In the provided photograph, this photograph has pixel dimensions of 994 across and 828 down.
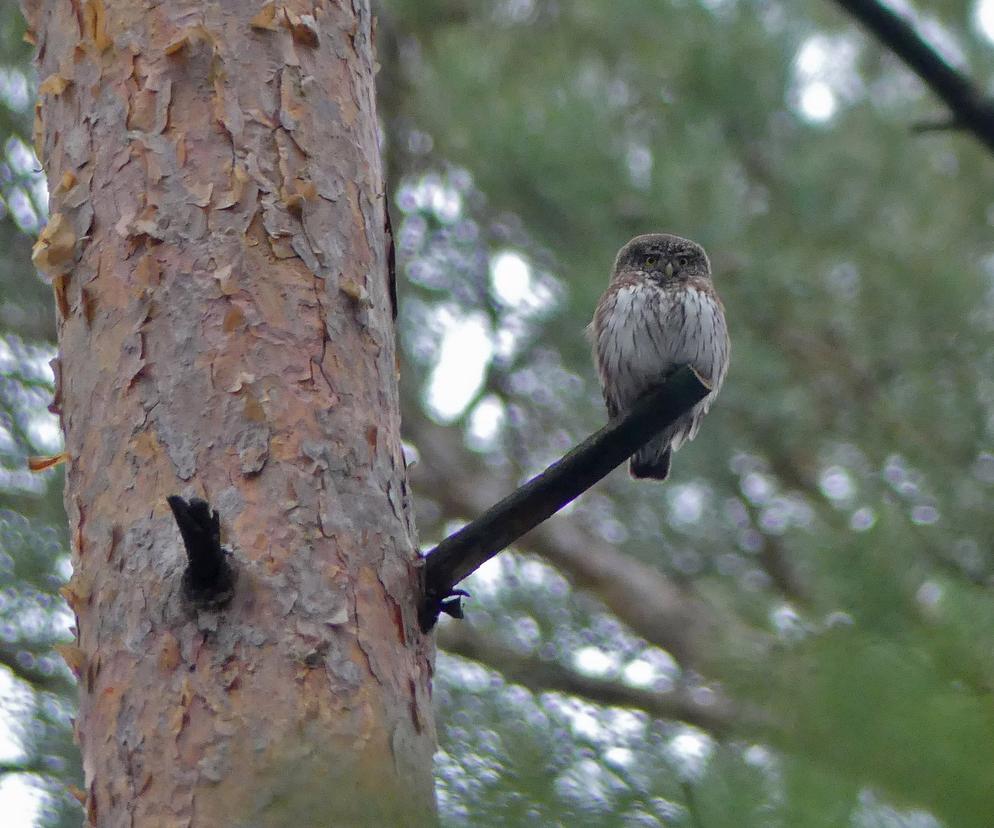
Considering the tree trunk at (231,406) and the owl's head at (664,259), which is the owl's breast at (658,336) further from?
the tree trunk at (231,406)

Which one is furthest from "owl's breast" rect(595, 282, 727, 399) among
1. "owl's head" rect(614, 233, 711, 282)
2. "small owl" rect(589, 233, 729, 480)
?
"owl's head" rect(614, 233, 711, 282)

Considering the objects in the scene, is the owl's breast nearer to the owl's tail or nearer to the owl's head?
the owl's head

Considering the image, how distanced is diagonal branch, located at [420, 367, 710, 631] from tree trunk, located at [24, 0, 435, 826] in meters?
0.04

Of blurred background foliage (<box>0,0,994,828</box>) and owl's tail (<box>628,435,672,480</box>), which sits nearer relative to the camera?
owl's tail (<box>628,435,672,480</box>)

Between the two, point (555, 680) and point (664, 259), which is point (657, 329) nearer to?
point (664, 259)

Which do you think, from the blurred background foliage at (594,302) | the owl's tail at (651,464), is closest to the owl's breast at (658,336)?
the owl's tail at (651,464)

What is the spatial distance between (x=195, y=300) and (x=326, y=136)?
328 mm

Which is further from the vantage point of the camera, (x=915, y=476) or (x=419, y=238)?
(x=419, y=238)

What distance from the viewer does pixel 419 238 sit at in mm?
4965

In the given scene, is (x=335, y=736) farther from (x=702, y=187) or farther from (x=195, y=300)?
(x=702, y=187)

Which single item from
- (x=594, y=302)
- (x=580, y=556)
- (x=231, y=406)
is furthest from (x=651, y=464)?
(x=231, y=406)

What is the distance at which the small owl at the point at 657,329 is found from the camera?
315cm

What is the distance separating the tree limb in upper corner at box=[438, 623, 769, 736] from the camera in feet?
13.7

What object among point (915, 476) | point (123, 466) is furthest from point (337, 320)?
point (915, 476)
